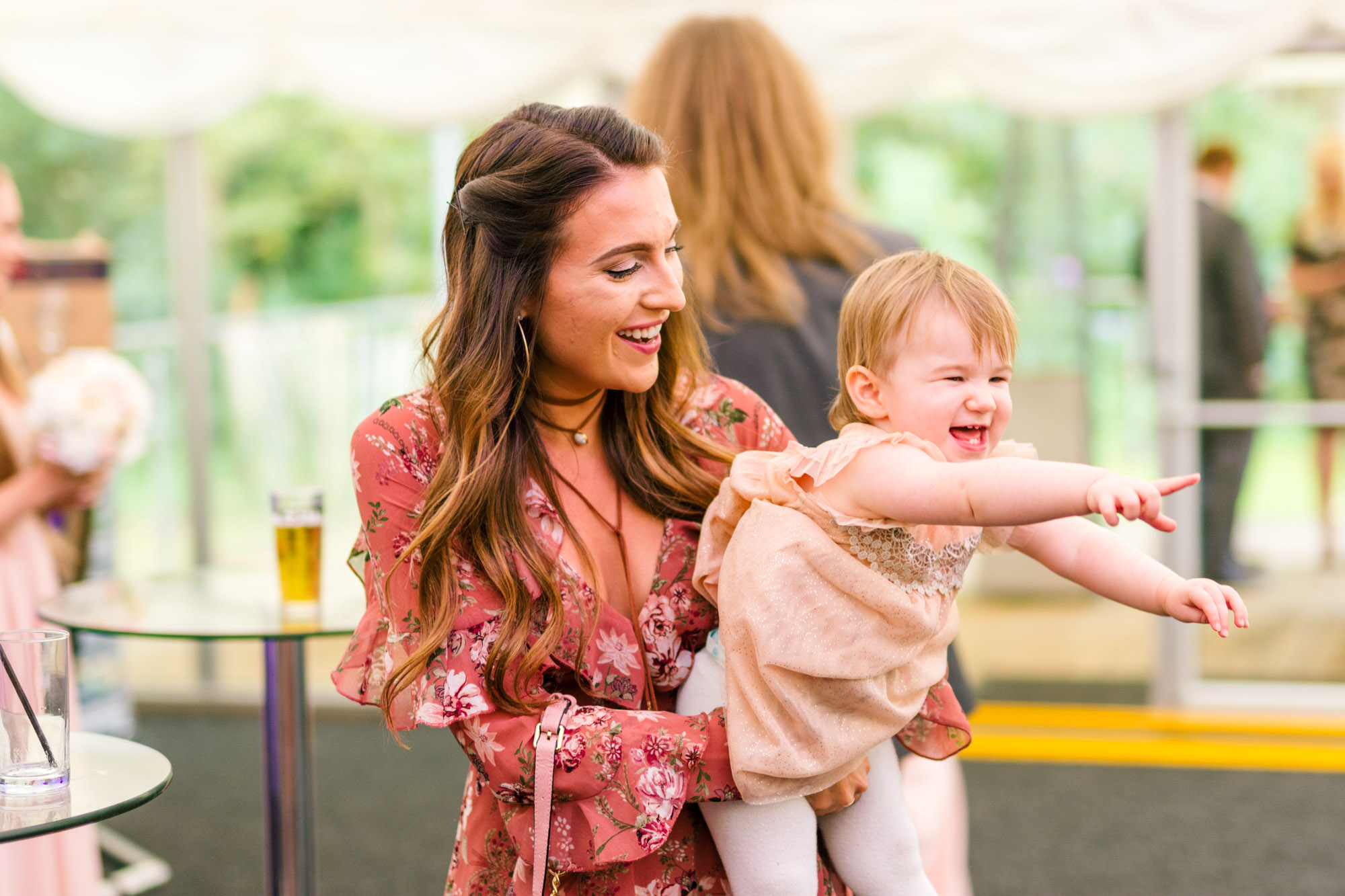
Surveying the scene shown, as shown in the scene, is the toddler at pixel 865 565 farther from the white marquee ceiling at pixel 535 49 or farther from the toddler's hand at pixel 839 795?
the white marquee ceiling at pixel 535 49

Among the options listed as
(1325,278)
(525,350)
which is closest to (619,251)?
(525,350)

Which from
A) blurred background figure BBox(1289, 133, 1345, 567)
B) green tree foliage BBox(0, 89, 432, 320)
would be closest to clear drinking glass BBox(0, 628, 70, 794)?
green tree foliage BBox(0, 89, 432, 320)

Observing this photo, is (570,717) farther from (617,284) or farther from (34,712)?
(34,712)

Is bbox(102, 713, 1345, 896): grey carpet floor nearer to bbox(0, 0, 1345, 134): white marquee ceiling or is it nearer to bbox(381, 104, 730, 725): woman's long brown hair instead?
bbox(381, 104, 730, 725): woman's long brown hair

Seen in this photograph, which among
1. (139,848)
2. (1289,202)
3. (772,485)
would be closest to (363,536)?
(772,485)

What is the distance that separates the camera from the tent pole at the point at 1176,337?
14.0 feet

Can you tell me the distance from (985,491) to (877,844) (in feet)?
1.46

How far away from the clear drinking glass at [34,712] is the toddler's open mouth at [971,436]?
3.06 feet

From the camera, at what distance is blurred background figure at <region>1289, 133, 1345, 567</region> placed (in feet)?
14.0

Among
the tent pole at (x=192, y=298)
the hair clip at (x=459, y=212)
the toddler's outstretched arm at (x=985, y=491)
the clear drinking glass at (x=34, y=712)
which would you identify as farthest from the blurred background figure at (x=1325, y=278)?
the clear drinking glass at (x=34, y=712)

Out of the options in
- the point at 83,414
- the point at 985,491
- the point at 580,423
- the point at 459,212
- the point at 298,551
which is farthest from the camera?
the point at 83,414

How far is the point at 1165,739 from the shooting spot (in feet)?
13.9

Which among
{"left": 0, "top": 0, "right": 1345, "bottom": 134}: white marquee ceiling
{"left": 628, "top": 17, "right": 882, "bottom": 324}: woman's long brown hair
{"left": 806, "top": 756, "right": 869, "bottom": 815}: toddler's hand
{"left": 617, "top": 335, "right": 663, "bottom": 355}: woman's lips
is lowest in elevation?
{"left": 806, "top": 756, "right": 869, "bottom": 815}: toddler's hand

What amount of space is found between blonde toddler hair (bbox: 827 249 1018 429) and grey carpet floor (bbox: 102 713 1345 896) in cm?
195
